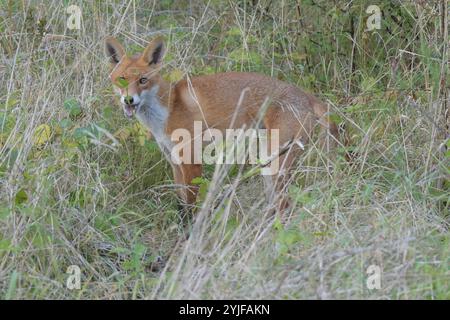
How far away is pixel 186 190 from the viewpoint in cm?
611

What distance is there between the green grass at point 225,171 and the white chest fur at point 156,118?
15 cm

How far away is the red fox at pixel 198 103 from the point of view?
234 inches

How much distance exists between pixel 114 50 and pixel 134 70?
302 millimetres

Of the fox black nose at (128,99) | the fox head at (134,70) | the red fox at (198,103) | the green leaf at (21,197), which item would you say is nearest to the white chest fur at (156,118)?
the red fox at (198,103)

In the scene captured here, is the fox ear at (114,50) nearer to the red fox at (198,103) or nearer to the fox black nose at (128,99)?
the red fox at (198,103)

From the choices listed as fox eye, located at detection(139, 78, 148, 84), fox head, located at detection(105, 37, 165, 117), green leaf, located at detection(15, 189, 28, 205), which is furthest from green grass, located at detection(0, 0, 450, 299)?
fox eye, located at detection(139, 78, 148, 84)

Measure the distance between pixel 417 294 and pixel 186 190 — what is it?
2.24m

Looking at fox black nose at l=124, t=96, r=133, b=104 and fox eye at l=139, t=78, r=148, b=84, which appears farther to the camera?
fox eye at l=139, t=78, r=148, b=84

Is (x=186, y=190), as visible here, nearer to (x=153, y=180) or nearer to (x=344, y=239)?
(x=153, y=180)

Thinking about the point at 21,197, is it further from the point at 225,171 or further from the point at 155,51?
the point at 155,51

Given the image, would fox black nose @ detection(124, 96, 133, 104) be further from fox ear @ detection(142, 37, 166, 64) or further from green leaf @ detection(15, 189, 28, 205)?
green leaf @ detection(15, 189, 28, 205)

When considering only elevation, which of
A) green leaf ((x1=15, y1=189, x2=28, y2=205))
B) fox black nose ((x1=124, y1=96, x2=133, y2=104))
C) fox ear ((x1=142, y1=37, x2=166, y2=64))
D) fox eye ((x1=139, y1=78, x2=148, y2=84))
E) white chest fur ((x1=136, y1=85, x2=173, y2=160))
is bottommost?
green leaf ((x1=15, y1=189, x2=28, y2=205))

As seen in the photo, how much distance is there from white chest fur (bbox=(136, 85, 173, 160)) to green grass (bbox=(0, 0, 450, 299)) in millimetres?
147

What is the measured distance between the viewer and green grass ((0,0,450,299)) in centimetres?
455
